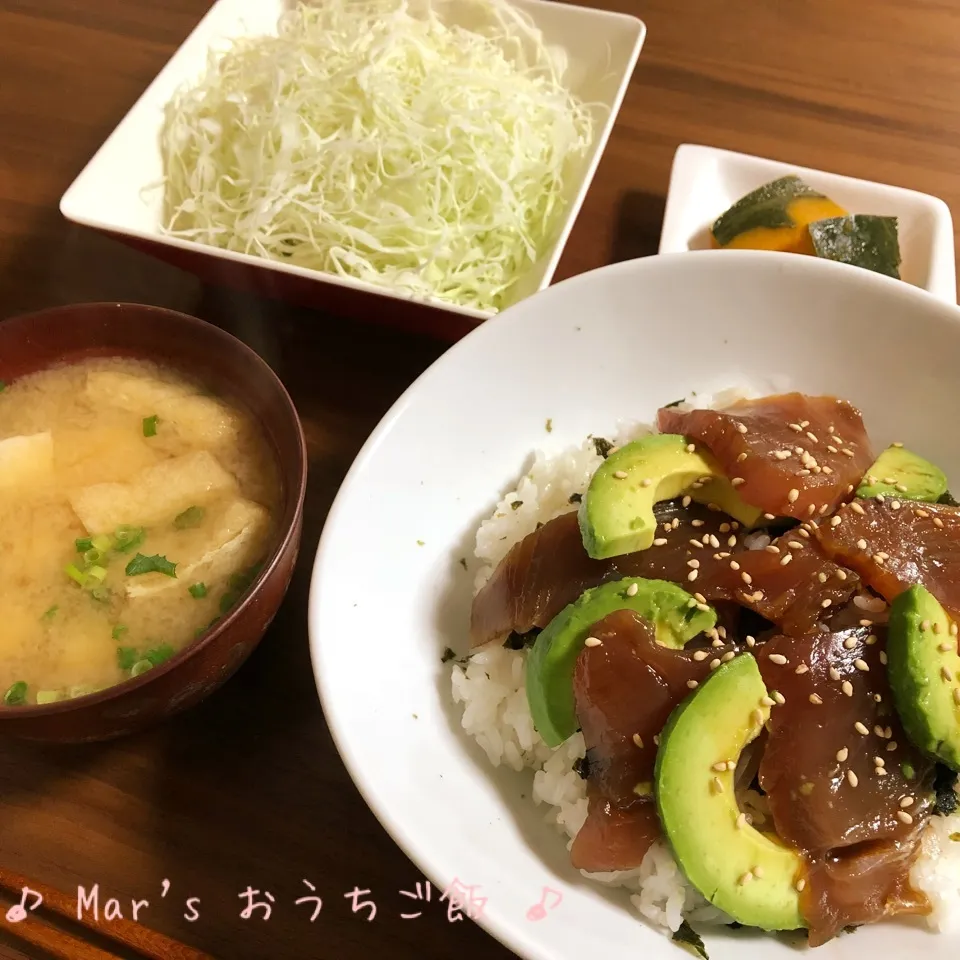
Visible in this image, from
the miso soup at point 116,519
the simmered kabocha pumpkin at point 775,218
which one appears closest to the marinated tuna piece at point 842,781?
the miso soup at point 116,519

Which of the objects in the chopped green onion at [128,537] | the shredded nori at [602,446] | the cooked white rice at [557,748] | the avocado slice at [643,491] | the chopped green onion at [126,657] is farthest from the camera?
the shredded nori at [602,446]

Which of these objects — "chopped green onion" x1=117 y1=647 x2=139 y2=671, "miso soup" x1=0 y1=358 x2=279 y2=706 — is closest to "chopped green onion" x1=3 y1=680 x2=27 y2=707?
"miso soup" x1=0 y1=358 x2=279 y2=706

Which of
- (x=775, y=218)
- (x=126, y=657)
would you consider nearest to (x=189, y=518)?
(x=126, y=657)

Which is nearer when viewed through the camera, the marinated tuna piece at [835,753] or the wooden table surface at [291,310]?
the marinated tuna piece at [835,753]

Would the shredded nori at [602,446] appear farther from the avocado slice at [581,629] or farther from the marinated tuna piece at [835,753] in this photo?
the marinated tuna piece at [835,753]

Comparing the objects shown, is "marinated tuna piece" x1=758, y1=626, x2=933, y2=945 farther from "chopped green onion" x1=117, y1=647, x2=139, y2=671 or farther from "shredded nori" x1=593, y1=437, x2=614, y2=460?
"chopped green onion" x1=117, y1=647, x2=139, y2=671

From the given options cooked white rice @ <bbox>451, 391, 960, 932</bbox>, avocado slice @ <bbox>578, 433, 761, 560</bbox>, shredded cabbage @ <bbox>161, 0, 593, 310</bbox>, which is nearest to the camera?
cooked white rice @ <bbox>451, 391, 960, 932</bbox>
